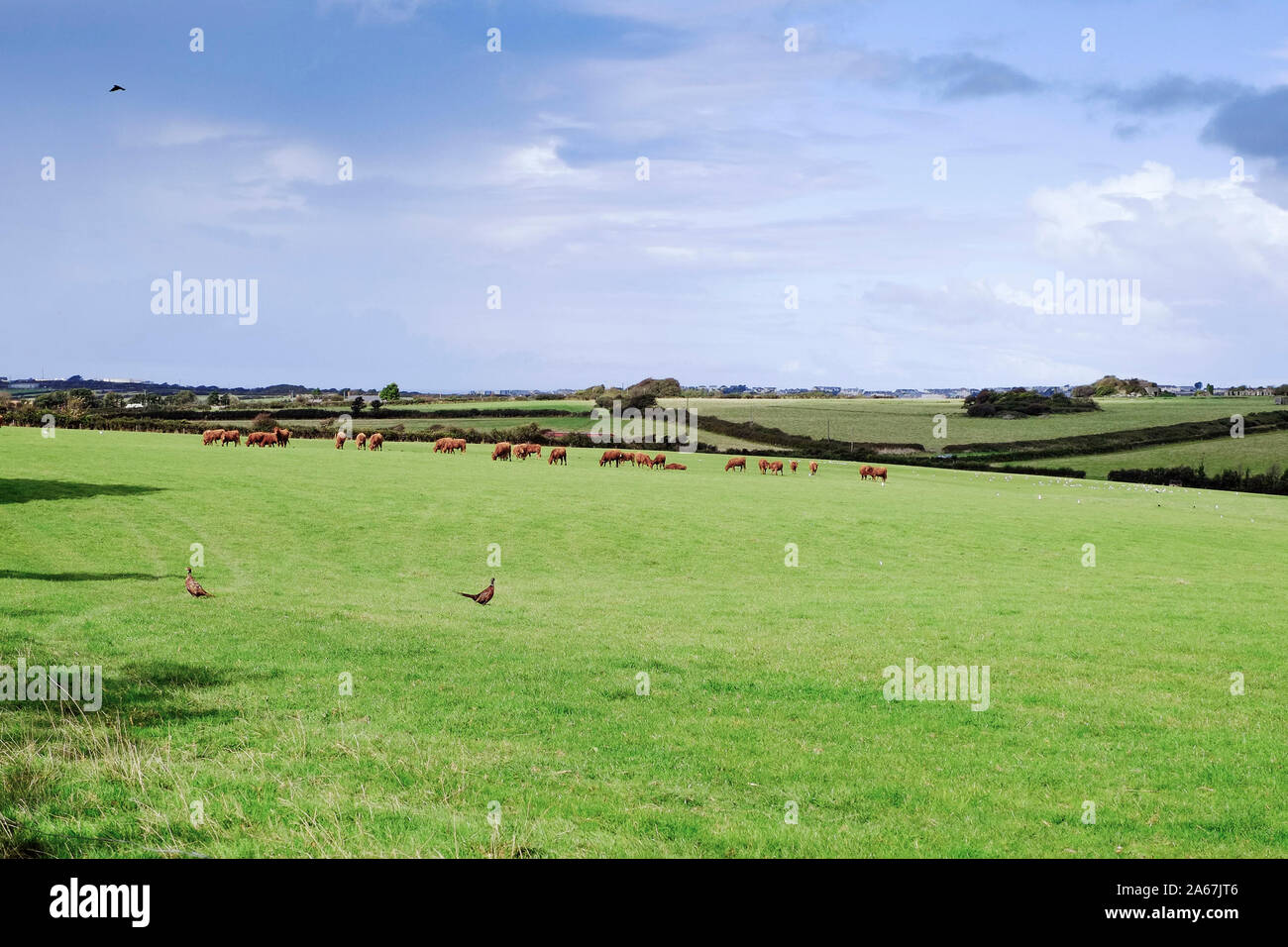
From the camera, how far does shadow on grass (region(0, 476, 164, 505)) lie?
35.8m

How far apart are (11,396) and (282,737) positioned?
114m

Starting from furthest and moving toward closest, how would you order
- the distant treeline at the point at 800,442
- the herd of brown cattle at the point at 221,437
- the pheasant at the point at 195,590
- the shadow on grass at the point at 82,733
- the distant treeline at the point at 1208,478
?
the distant treeline at the point at 800,442
the distant treeline at the point at 1208,478
the herd of brown cattle at the point at 221,437
the pheasant at the point at 195,590
the shadow on grass at the point at 82,733

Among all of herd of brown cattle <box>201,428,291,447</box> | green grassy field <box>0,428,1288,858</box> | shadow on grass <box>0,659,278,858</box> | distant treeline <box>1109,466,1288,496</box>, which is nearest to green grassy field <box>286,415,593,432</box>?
herd of brown cattle <box>201,428,291,447</box>

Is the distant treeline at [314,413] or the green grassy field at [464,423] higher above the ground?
the distant treeline at [314,413]

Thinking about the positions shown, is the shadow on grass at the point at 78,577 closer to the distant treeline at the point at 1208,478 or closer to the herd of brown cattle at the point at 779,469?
the herd of brown cattle at the point at 779,469

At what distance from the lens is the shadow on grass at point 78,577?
24.7 meters

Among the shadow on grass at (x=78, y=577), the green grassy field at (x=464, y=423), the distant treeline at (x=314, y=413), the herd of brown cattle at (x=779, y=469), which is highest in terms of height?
the distant treeline at (x=314, y=413)

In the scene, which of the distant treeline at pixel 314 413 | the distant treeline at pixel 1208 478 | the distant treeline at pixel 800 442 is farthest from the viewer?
the distant treeline at pixel 800 442

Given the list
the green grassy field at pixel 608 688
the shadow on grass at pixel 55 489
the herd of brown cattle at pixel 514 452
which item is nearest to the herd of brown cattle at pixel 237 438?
the herd of brown cattle at pixel 514 452

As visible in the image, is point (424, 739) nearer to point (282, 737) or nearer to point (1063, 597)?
point (282, 737)

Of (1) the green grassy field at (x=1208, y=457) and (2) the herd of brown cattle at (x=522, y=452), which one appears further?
(1) the green grassy field at (x=1208, y=457)

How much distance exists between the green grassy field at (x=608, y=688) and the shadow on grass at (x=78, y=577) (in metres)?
0.18

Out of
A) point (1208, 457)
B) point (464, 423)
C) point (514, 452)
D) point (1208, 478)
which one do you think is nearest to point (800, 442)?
point (1208, 478)
